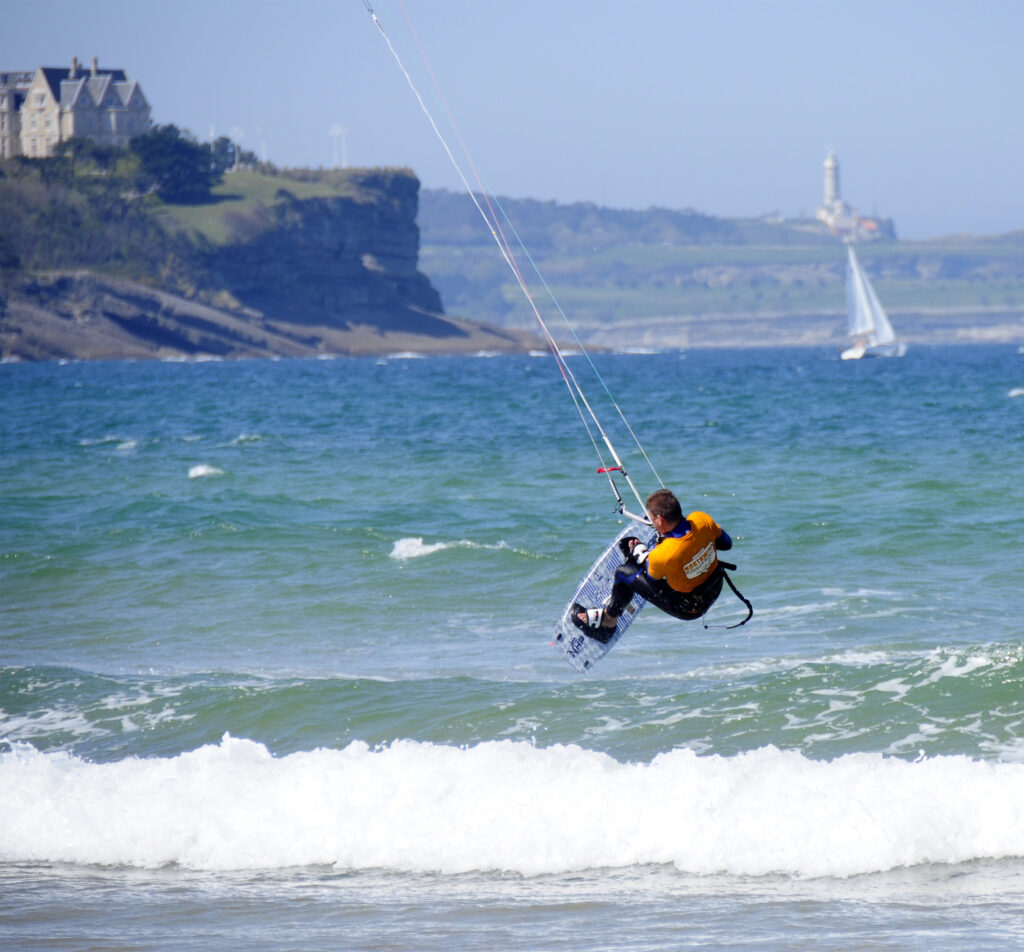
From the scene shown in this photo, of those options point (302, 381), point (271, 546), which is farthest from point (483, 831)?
point (302, 381)

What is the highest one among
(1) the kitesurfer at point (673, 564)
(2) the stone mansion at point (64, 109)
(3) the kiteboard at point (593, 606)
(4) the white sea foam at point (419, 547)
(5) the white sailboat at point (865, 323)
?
(2) the stone mansion at point (64, 109)

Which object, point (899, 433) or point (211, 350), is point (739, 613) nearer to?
point (899, 433)

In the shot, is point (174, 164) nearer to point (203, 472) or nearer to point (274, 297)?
point (274, 297)

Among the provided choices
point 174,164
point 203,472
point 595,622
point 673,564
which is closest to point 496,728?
point 595,622

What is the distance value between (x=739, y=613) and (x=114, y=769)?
745cm

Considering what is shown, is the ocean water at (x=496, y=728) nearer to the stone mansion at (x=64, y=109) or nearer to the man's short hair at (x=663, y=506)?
the man's short hair at (x=663, y=506)

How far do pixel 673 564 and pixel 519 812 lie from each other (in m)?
2.02

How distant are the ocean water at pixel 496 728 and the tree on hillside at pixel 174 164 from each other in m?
152

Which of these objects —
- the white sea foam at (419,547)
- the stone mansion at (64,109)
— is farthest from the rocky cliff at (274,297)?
the white sea foam at (419,547)

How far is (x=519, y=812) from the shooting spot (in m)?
8.57

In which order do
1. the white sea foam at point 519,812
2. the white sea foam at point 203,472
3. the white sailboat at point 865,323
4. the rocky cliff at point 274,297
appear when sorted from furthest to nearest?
the rocky cliff at point 274,297 → the white sailboat at point 865,323 → the white sea foam at point 203,472 → the white sea foam at point 519,812

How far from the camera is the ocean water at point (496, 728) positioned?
735 centimetres

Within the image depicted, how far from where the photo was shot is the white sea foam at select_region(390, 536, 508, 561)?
17891 mm

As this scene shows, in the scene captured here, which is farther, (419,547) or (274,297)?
(274,297)
